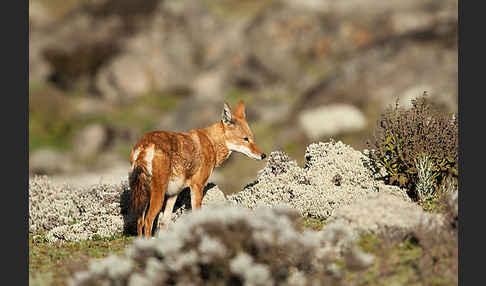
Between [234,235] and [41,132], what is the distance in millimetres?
35879

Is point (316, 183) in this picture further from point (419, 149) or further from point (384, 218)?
point (384, 218)

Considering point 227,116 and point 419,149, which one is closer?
point 419,149

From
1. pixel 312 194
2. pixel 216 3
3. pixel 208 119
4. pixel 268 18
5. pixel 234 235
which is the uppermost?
pixel 216 3

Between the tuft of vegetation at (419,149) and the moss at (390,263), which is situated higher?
the tuft of vegetation at (419,149)

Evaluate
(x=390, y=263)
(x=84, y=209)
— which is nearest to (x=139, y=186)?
(x=390, y=263)

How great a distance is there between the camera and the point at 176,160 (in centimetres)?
850

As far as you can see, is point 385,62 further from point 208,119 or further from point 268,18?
point 268,18

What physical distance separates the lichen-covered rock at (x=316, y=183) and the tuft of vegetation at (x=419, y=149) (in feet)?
1.61

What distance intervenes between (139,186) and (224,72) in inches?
1385

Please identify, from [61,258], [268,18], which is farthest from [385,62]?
[61,258]

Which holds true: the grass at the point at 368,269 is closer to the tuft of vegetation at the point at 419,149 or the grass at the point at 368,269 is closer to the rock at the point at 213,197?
the rock at the point at 213,197

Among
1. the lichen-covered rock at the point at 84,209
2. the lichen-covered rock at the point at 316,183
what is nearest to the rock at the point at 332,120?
the lichen-covered rock at the point at 316,183

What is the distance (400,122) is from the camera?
9.98 m

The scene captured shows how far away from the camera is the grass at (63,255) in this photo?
22.2 feet
